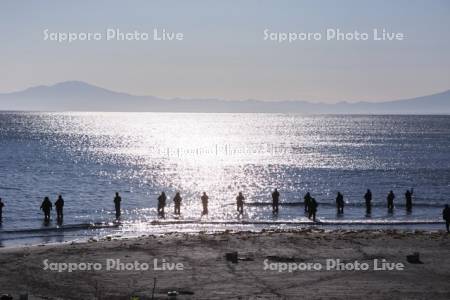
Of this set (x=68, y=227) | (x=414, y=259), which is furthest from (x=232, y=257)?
(x=68, y=227)

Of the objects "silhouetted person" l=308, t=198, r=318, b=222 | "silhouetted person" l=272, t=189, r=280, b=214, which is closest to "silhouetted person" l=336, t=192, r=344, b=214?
"silhouetted person" l=308, t=198, r=318, b=222

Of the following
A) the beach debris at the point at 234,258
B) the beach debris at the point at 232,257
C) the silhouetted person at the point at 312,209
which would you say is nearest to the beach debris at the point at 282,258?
the beach debris at the point at 234,258

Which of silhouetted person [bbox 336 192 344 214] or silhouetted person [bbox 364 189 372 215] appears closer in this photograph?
silhouetted person [bbox 336 192 344 214]

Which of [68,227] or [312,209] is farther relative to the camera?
[312,209]

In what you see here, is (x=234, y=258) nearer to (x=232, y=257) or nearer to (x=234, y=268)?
(x=232, y=257)

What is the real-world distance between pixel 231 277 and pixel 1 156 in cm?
7608

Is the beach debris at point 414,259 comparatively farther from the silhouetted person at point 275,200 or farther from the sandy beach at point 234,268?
the silhouetted person at point 275,200

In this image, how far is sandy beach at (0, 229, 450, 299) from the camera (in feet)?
60.0

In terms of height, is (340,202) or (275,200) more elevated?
(275,200)

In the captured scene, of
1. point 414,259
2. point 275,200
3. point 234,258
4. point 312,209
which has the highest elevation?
point 275,200

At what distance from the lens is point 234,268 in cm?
2084

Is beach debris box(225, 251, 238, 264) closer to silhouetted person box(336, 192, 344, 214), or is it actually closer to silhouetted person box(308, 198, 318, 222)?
silhouetted person box(308, 198, 318, 222)

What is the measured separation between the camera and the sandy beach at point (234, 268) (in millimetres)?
18297

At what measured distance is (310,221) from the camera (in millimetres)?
34500
